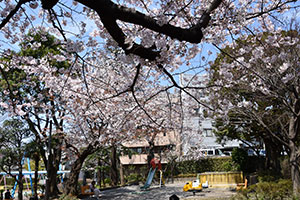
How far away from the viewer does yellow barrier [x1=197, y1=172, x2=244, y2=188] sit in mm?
14633

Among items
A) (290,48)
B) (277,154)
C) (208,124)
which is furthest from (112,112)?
(208,124)

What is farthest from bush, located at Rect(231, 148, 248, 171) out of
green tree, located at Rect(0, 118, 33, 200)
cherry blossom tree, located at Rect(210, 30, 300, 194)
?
green tree, located at Rect(0, 118, 33, 200)

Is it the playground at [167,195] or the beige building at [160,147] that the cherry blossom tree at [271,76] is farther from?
the beige building at [160,147]

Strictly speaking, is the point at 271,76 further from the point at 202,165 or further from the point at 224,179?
the point at 202,165

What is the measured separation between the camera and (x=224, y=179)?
48.9ft

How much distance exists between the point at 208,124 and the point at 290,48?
22148 millimetres

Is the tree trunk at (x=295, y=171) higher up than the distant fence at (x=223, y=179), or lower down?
higher up

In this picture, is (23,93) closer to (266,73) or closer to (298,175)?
(266,73)

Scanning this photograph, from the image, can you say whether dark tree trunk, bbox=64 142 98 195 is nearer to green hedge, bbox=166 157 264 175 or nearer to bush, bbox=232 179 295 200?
bush, bbox=232 179 295 200

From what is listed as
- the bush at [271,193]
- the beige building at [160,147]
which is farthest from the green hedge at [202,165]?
the bush at [271,193]

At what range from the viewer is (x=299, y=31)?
24.5ft

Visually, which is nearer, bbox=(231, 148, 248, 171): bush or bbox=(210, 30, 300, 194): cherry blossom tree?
bbox=(210, 30, 300, 194): cherry blossom tree

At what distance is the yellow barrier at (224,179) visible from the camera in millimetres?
14633

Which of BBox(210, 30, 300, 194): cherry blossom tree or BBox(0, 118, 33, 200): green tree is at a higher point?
BBox(210, 30, 300, 194): cherry blossom tree
